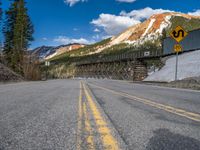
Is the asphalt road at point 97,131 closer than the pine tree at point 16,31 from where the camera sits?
Yes

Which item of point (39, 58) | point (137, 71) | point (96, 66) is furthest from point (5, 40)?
point (96, 66)

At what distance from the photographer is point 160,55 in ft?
166

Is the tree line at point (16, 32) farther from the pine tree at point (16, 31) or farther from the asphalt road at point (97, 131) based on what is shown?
the asphalt road at point (97, 131)

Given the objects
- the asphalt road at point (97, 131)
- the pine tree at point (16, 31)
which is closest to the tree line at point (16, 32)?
the pine tree at point (16, 31)

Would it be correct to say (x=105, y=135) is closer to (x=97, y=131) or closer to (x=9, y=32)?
(x=97, y=131)

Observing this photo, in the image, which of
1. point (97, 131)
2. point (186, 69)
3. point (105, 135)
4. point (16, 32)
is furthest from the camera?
point (16, 32)

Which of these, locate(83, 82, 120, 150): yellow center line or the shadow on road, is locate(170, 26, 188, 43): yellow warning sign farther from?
the shadow on road

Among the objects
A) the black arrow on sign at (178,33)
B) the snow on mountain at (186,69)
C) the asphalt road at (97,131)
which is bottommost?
the asphalt road at (97,131)

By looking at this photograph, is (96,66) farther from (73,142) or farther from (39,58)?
(73,142)

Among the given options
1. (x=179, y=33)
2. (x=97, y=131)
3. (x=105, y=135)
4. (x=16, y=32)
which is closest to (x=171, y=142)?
(x=105, y=135)

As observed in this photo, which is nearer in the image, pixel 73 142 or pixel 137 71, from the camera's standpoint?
pixel 73 142

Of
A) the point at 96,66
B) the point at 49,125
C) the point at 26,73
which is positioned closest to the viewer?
the point at 49,125

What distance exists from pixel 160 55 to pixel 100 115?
46.4 m

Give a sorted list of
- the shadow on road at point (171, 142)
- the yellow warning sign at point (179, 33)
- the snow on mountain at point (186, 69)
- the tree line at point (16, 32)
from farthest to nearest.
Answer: the tree line at point (16, 32) → the snow on mountain at point (186, 69) → the yellow warning sign at point (179, 33) → the shadow on road at point (171, 142)
